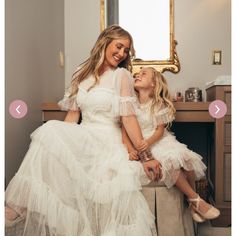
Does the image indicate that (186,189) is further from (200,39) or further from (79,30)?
(79,30)

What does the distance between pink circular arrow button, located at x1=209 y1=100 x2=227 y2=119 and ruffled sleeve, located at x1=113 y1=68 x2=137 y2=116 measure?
1.82 feet

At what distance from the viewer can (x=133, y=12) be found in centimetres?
245

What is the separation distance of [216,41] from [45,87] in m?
→ 1.25

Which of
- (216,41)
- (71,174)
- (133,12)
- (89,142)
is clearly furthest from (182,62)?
(71,174)

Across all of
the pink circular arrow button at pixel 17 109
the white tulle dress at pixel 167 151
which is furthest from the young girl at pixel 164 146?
the pink circular arrow button at pixel 17 109

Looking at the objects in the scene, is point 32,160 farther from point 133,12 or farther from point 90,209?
point 133,12

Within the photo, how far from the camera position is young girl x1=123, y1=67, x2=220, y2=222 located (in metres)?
1.39

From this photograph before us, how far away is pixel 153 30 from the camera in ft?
8.00

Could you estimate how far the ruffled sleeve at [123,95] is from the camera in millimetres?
1452

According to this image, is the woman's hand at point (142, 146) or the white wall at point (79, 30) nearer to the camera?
the woman's hand at point (142, 146)

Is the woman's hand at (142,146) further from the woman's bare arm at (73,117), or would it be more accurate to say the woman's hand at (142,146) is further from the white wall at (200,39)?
the white wall at (200,39)

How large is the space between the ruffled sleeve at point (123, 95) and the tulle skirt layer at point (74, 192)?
0.73ft

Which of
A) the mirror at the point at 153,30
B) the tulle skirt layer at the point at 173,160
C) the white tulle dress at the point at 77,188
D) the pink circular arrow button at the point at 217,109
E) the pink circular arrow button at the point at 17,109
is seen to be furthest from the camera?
the mirror at the point at 153,30

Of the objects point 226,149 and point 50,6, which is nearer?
point 226,149
